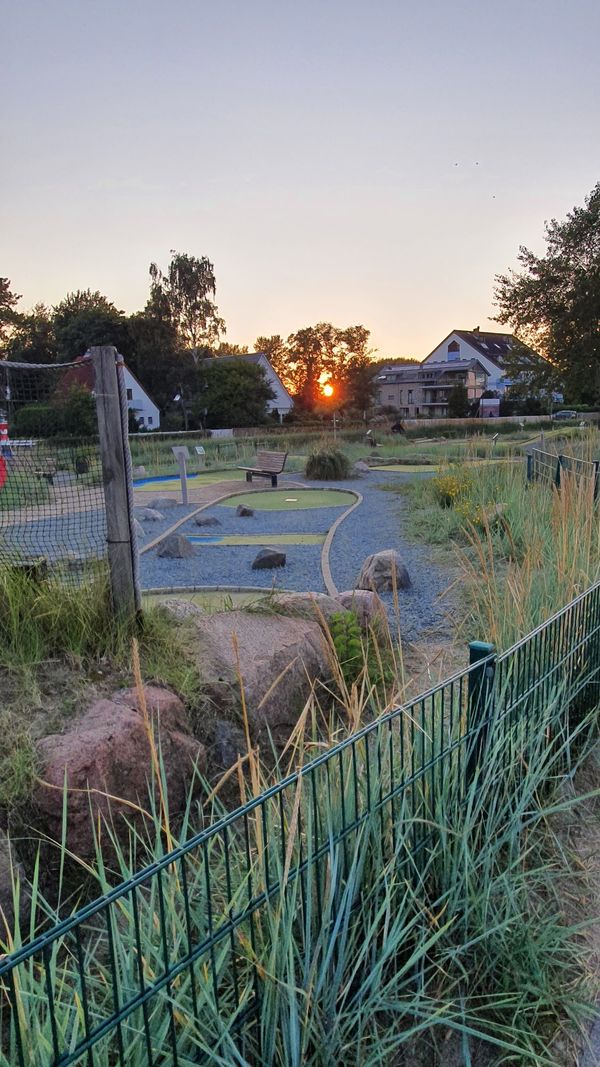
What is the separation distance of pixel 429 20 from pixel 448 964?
7765 millimetres

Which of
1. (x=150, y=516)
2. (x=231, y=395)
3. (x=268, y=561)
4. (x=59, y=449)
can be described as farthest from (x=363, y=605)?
(x=231, y=395)

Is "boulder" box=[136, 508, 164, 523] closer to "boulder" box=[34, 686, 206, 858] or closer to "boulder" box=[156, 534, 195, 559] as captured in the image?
"boulder" box=[156, 534, 195, 559]

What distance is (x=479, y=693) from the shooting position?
6.43 feet

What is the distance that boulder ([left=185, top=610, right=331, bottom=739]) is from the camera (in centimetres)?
287

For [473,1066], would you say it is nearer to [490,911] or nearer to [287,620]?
[490,911]

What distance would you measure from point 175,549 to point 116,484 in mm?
4068

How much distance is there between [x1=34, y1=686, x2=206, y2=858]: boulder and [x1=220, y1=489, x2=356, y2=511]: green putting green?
8167 mm

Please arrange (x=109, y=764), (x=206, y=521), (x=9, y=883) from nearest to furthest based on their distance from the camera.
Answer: (x=9, y=883) < (x=109, y=764) < (x=206, y=521)

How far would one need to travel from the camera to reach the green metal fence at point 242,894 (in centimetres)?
106

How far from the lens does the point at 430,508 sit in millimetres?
9000

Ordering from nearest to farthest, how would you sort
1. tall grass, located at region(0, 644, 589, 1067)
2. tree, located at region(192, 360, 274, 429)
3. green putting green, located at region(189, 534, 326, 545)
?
tall grass, located at region(0, 644, 589, 1067) → green putting green, located at region(189, 534, 326, 545) → tree, located at region(192, 360, 274, 429)

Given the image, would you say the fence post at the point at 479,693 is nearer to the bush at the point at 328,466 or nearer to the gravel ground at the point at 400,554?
the gravel ground at the point at 400,554

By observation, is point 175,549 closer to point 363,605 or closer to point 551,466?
point 363,605

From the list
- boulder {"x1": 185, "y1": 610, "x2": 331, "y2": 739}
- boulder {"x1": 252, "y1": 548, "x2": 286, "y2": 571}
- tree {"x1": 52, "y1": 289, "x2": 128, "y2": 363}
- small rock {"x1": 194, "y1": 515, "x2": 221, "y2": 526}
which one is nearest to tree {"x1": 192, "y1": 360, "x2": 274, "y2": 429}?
tree {"x1": 52, "y1": 289, "x2": 128, "y2": 363}
